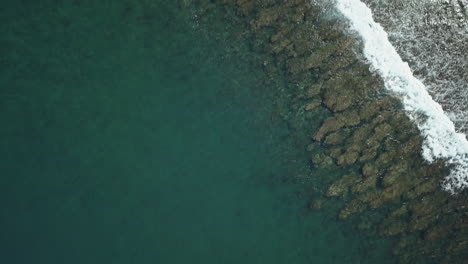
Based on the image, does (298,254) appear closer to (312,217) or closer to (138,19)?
(312,217)

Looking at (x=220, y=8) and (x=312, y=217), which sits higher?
(x=220, y=8)

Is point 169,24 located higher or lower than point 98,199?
higher

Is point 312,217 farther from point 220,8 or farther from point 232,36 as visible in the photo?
point 220,8

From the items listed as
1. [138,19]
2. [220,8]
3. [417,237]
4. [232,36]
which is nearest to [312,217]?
[417,237]

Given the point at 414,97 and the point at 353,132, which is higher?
the point at 414,97

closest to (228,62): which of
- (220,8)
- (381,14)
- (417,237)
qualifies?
(220,8)

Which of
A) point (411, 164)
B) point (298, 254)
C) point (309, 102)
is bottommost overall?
point (298, 254)
